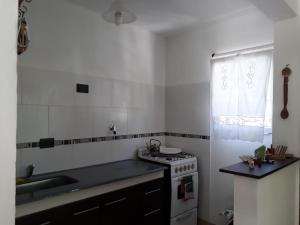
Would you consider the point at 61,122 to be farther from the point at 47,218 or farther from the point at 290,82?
the point at 290,82

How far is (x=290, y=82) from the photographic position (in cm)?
195

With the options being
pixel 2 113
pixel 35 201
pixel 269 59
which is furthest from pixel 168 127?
pixel 2 113

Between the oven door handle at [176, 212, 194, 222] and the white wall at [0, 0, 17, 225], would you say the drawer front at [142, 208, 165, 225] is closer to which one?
the oven door handle at [176, 212, 194, 222]

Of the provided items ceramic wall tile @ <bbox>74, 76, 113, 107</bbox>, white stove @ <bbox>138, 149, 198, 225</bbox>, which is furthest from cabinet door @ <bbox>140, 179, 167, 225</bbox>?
ceramic wall tile @ <bbox>74, 76, 113, 107</bbox>

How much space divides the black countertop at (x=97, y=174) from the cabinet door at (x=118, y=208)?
15 cm

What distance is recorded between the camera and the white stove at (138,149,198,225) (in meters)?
2.49

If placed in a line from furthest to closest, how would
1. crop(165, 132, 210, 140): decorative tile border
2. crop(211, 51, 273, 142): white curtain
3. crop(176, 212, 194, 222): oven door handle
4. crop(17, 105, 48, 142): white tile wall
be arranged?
crop(165, 132, 210, 140): decorative tile border < crop(176, 212, 194, 222): oven door handle < crop(211, 51, 273, 142): white curtain < crop(17, 105, 48, 142): white tile wall

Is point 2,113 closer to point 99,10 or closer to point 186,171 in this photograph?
point 99,10

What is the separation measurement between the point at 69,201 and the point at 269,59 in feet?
7.13

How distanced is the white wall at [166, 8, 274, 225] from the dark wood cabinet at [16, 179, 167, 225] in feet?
2.15

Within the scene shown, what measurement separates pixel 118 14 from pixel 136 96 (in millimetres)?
1198

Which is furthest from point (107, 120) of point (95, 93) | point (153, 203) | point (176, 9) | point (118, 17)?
point (176, 9)

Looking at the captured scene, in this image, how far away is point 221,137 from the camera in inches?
103

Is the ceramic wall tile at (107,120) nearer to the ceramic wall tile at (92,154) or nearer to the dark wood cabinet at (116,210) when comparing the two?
the ceramic wall tile at (92,154)
